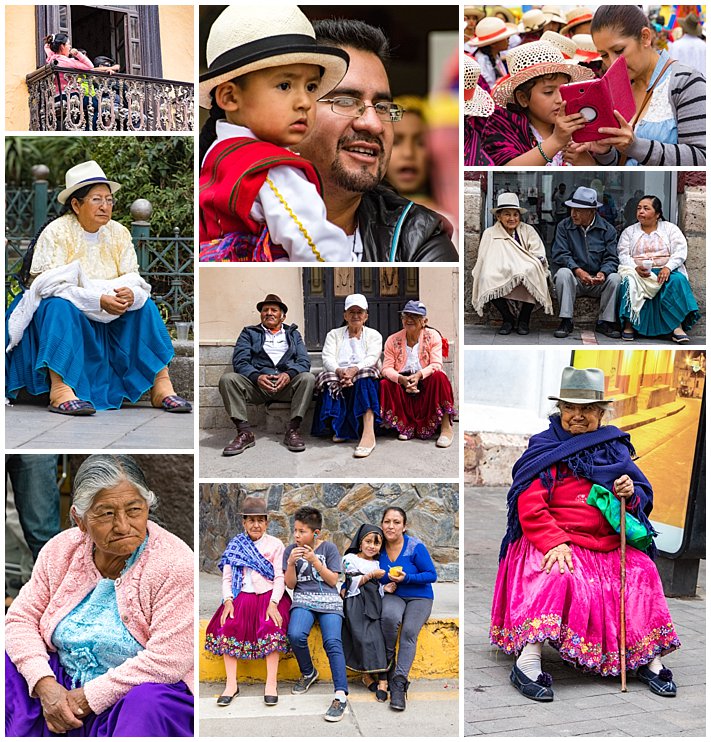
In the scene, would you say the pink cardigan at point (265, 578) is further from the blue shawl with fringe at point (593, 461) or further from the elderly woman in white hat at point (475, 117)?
the elderly woman in white hat at point (475, 117)

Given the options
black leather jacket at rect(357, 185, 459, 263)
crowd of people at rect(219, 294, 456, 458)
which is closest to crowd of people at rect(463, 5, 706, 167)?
black leather jacket at rect(357, 185, 459, 263)

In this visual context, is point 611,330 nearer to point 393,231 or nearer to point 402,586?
point 393,231

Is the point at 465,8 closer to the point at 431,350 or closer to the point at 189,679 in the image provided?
the point at 431,350

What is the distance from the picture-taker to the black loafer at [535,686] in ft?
15.1

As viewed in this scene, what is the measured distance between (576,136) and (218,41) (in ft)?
5.17

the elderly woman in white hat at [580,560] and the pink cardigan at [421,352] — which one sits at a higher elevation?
the pink cardigan at [421,352]

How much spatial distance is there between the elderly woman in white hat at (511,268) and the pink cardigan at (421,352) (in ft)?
1.07

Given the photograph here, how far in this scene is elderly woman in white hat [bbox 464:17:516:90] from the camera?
512 cm

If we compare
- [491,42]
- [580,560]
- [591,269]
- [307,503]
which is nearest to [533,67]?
[491,42]

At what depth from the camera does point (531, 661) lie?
4.64 m

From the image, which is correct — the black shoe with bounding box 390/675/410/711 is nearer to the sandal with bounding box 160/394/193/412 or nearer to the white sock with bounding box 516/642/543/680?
the white sock with bounding box 516/642/543/680

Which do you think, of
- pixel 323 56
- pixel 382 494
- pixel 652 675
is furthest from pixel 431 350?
pixel 652 675

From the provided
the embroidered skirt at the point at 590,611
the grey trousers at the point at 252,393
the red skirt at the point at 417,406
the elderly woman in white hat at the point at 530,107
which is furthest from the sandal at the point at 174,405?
the elderly woman in white hat at the point at 530,107

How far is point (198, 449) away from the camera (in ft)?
14.9
